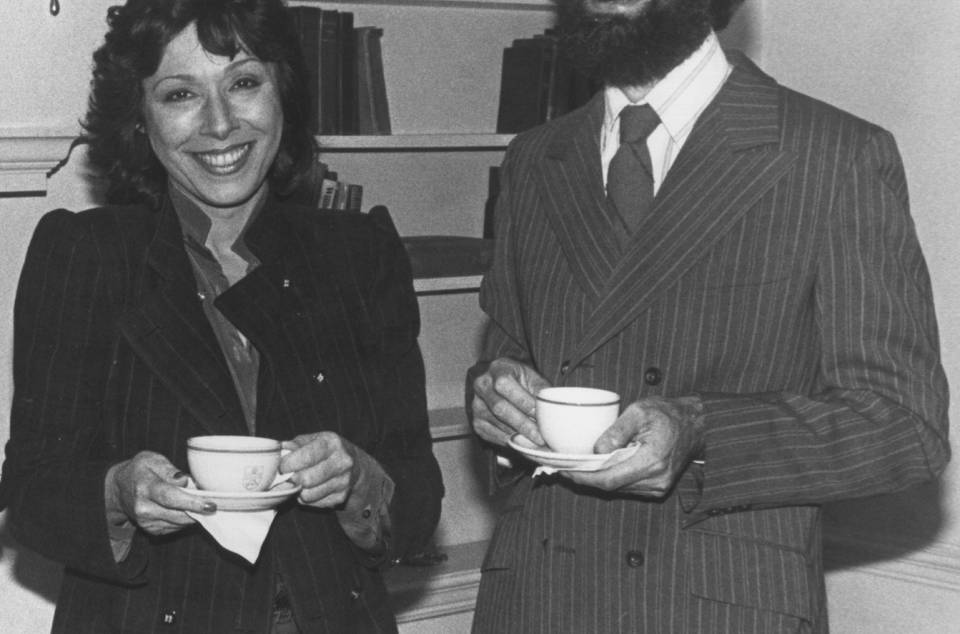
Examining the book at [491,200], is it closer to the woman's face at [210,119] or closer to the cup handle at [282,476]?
the woman's face at [210,119]

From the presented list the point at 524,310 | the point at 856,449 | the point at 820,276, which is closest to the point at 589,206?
the point at 524,310

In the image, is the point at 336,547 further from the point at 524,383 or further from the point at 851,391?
the point at 851,391

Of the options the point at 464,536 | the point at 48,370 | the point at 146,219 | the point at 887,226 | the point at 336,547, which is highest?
the point at 887,226

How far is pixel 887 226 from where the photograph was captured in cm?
179

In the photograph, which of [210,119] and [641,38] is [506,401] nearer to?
[641,38]

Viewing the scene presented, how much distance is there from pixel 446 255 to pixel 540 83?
53 cm

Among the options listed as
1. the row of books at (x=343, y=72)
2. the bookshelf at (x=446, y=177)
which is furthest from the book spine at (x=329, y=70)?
the bookshelf at (x=446, y=177)

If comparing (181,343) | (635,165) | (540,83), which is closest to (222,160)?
(181,343)

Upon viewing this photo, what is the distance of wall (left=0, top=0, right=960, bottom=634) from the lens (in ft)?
10.1

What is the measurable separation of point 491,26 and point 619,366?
7.32 ft

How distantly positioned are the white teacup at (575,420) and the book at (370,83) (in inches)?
75.2

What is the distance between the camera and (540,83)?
3.85m

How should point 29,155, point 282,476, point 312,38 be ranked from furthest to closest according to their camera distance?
point 312,38, point 29,155, point 282,476

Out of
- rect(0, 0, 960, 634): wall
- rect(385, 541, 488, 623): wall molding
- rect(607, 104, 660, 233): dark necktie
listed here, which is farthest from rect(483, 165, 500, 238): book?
rect(607, 104, 660, 233): dark necktie
